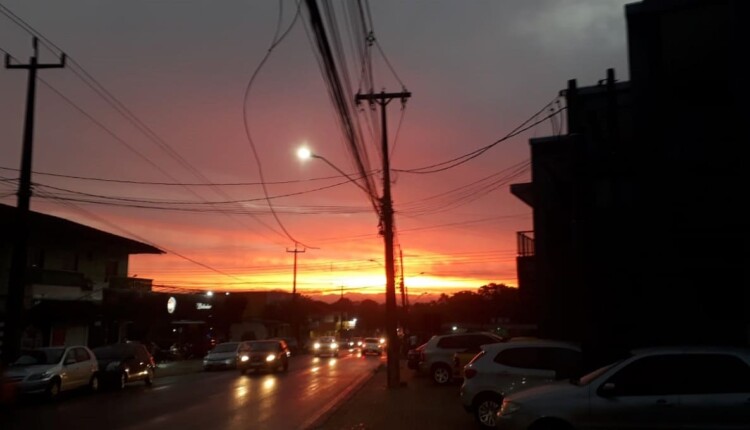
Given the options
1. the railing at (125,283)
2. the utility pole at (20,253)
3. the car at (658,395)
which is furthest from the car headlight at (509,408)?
the railing at (125,283)

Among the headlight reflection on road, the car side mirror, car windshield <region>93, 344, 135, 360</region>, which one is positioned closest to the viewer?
the car side mirror

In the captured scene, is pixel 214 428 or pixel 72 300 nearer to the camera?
pixel 214 428

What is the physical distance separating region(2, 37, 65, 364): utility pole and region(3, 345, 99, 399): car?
570 millimetres

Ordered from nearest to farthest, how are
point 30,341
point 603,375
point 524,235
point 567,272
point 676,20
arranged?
point 603,375 → point 676,20 → point 567,272 → point 524,235 → point 30,341

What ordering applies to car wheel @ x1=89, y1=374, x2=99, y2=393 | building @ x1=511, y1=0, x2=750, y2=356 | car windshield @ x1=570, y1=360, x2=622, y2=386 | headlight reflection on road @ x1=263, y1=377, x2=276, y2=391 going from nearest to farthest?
car windshield @ x1=570, y1=360, x2=622, y2=386 → building @ x1=511, y1=0, x2=750, y2=356 → car wheel @ x1=89, y1=374, x2=99, y2=393 → headlight reflection on road @ x1=263, y1=377, x2=276, y2=391

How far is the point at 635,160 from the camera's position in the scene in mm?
17234

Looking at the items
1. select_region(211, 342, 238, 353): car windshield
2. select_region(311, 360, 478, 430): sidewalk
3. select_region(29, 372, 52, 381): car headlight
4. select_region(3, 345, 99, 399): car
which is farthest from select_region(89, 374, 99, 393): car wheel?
select_region(211, 342, 238, 353): car windshield

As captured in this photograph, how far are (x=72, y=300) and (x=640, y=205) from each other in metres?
26.8

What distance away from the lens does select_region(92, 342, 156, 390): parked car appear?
22719 mm

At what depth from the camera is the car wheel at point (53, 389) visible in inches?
723

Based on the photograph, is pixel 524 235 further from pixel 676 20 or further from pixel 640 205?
pixel 676 20

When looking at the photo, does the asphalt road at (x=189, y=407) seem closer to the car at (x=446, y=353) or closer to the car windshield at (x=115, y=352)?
the car windshield at (x=115, y=352)

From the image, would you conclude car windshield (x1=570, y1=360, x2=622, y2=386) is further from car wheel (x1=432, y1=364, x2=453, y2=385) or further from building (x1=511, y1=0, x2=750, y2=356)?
car wheel (x1=432, y1=364, x2=453, y2=385)

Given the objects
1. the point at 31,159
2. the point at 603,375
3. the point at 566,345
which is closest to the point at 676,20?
the point at 566,345
